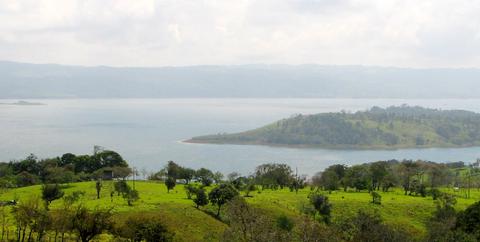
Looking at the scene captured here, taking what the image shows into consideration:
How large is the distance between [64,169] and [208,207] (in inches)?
1833

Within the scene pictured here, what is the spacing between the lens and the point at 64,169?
96625 mm

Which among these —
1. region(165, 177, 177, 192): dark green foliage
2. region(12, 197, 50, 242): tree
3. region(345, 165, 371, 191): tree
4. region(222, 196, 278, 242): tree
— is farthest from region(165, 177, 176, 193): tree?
region(222, 196, 278, 242): tree

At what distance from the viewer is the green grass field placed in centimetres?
5219

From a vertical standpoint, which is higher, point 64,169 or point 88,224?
point 64,169

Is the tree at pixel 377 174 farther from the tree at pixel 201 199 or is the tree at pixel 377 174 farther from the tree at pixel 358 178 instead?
the tree at pixel 201 199

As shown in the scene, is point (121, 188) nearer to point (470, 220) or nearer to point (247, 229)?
point (247, 229)

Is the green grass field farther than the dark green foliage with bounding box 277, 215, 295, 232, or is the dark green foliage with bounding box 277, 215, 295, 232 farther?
the green grass field

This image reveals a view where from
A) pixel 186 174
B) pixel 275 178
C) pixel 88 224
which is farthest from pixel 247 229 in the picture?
pixel 186 174

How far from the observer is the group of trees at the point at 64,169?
8944 cm

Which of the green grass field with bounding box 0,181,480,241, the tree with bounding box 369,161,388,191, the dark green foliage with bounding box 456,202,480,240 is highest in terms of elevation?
the tree with bounding box 369,161,388,191

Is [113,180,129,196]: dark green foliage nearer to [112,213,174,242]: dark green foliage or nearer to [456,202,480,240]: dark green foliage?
[112,213,174,242]: dark green foliage

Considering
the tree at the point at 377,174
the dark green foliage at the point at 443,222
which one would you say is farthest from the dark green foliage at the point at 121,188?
the tree at the point at 377,174

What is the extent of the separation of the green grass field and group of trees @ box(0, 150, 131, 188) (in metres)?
12.1

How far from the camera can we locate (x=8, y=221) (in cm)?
4625
